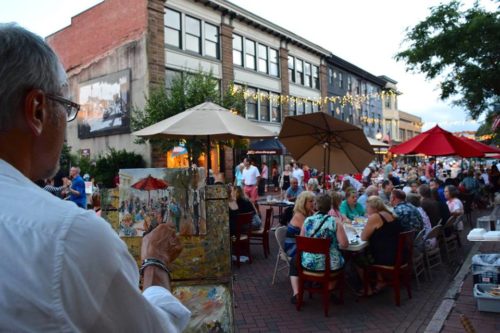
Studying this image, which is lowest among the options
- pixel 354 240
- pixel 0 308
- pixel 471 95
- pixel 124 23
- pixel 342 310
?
pixel 342 310

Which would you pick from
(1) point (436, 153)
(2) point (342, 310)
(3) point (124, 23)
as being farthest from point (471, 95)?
(3) point (124, 23)

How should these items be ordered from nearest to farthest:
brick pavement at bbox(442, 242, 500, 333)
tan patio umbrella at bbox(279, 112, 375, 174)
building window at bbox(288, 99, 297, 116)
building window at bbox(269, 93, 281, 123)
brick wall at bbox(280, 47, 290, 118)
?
1. brick pavement at bbox(442, 242, 500, 333)
2. tan patio umbrella at bbox(279, 112, 375, 174)
3. building window at bbox(269, 93, 281, 123)
4. brick wall at bbox(280, 47, 290, 118)
5. building window at bbox(288, 99, 297, 116)

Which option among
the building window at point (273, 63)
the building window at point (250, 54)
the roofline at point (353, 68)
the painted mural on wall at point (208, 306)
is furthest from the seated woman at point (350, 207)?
the roofline at point (353, 68)

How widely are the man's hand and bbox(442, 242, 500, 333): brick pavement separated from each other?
12.8 ft

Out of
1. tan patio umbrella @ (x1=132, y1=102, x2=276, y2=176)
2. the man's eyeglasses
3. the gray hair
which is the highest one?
tan patio umbrella @ (x1=132, y1=102, x2=276, y2=176)

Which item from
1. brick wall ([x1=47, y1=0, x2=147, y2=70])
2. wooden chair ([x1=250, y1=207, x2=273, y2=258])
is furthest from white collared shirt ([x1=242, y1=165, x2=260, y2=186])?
brick wall ([x1=47, y1=0, x2=147, y2=70])

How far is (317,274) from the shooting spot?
198 inches

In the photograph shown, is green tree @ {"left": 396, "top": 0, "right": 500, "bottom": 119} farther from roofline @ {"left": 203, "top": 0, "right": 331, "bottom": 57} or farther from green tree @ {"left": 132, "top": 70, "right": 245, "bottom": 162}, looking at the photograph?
roofline @ {"left": 203, "top": 0, "right": 331, "bottom": 57}

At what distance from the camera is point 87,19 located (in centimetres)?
2123

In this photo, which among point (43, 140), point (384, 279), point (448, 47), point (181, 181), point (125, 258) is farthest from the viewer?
point (448, 47)

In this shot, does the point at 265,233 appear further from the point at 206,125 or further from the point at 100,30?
the point at 100,30

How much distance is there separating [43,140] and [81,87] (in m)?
21.8

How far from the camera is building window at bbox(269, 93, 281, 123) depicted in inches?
974

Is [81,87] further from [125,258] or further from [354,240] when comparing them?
[125,258]
